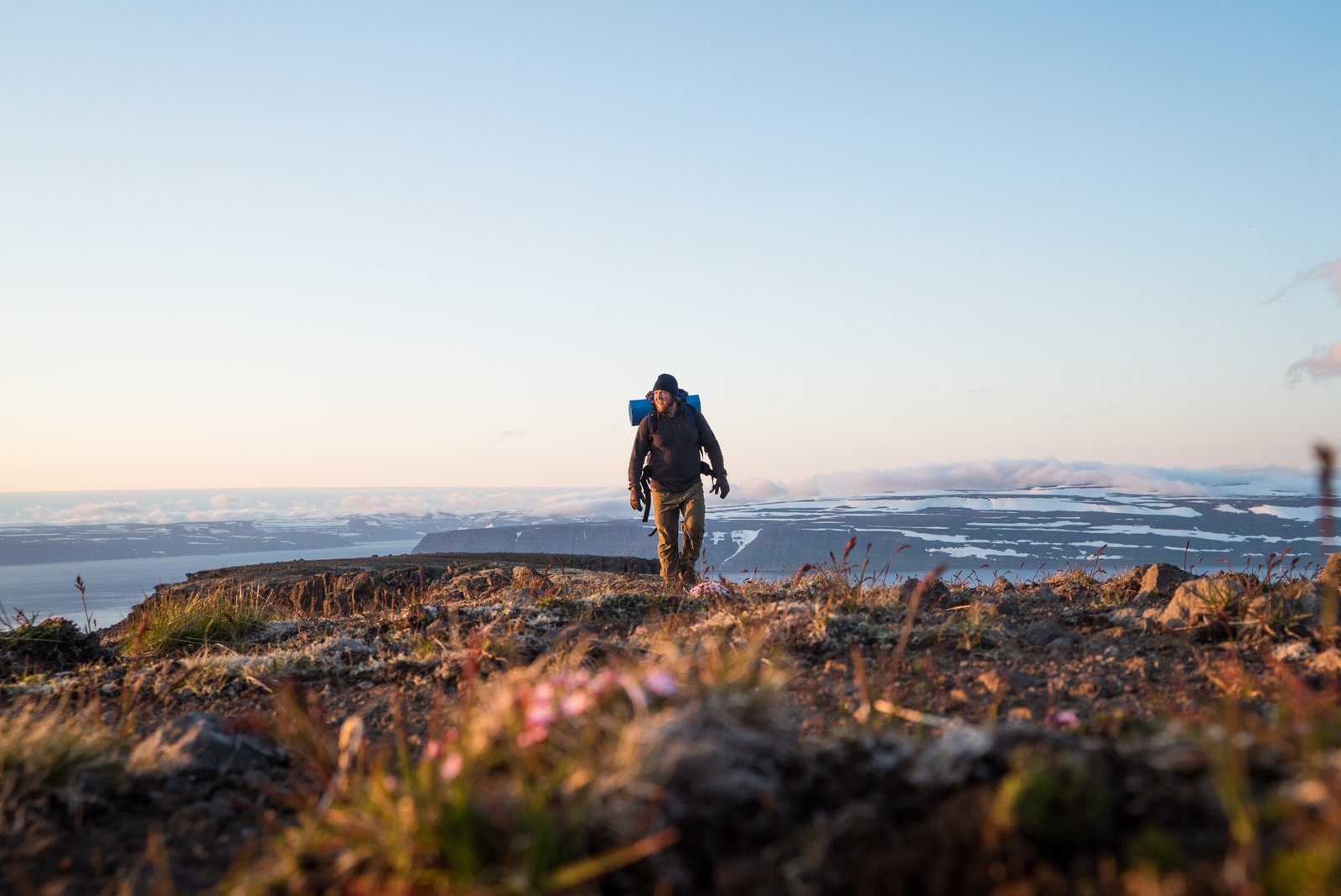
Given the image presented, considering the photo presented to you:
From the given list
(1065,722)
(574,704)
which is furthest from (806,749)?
(1065,722)

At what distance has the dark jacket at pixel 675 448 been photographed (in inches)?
442

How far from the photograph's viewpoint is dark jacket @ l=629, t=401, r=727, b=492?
11.2 meters

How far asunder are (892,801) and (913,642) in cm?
367

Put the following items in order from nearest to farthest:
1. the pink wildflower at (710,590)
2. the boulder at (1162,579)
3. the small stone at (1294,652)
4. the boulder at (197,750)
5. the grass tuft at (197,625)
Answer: the boulder at (197,750)
the small stone at (1294,652)
the boulder at (1162,579)
the pink wildflower at (710,590)
the grass tuft at (197,625)

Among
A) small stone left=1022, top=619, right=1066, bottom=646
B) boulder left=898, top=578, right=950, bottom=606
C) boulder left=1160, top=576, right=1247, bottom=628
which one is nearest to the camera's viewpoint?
boulder left=1160, top=576, right=1247, bottom=628

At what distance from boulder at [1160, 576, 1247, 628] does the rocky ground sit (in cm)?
2

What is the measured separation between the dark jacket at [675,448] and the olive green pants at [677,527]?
0.11 m

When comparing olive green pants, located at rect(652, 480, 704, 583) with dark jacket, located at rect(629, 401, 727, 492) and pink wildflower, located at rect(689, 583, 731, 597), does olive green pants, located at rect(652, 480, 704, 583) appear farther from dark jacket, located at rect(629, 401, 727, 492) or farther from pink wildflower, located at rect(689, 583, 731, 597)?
pink wildflower, located at rect(689, 583, 731, 597)

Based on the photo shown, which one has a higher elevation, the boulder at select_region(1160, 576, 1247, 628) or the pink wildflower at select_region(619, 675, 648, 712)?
the pink wildflower at select_region(619, 675, 648, 712)

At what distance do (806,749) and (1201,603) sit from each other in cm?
411

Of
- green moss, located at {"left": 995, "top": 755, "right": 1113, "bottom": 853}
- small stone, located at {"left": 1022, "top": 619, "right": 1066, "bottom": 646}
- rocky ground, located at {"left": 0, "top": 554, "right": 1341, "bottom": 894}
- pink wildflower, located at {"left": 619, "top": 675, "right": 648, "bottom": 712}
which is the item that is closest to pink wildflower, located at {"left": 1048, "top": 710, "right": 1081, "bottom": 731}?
rocky ground, located at {"left": 0, "top": 554, "right": 1341, "bottom": 894}

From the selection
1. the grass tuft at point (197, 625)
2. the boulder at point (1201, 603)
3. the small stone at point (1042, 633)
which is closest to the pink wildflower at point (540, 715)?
the small stone at point (1042, 633)

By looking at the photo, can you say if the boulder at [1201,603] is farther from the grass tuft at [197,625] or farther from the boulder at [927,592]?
the grass tuft at [197,625]

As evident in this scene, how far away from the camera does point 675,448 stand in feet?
36.8
